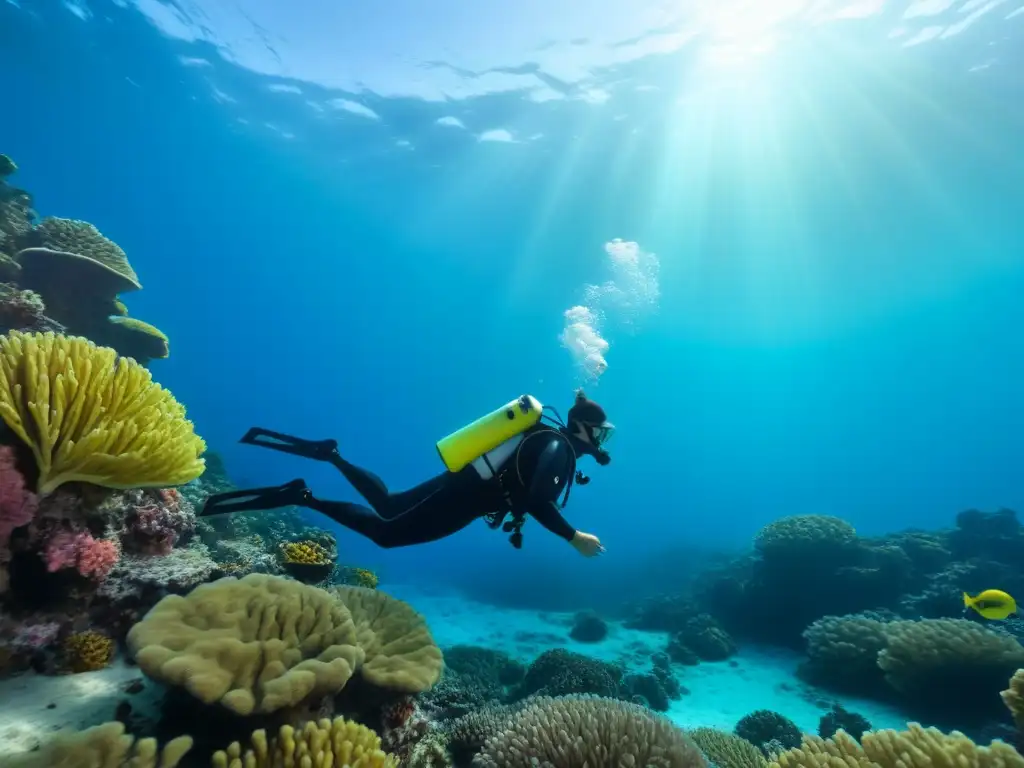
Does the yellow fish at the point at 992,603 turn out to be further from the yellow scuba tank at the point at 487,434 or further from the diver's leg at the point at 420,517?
the diver's leg at the point at 420,517

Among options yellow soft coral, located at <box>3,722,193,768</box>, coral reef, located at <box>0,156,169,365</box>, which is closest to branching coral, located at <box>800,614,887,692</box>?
yellow soft coral, located at <box>3,722,193,768</box>

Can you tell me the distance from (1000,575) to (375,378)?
111 metres

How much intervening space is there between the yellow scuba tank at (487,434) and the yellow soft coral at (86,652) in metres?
3.14

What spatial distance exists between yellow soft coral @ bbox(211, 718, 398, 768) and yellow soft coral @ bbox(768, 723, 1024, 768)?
9.02ft

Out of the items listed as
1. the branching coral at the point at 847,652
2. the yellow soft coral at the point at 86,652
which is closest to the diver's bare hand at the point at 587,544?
the yellow soft coral at the point at 86,652

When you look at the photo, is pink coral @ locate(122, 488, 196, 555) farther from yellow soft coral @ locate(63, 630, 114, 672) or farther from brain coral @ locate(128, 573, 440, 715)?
brain coral @ locate(128, 573, 440, 715)

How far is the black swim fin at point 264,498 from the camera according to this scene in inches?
213

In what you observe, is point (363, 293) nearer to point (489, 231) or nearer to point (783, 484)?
point (489, 231)

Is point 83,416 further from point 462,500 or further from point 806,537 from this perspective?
point 806,537

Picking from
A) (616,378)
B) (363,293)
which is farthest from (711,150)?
(616,378)

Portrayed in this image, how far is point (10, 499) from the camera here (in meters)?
2.92

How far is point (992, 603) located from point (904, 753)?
19.9 ft

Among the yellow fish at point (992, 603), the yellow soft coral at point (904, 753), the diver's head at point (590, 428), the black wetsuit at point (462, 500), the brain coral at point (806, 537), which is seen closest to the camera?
the yellow soft coral at point (904, 753)

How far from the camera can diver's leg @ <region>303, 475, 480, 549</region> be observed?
5676 mm
